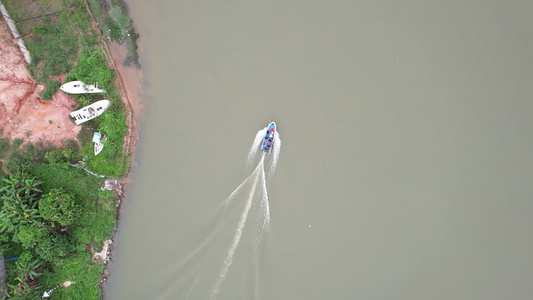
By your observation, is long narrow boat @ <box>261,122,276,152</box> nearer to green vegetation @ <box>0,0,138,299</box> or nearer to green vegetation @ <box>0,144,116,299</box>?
green vegetation @ <box>0,0,138,299</box>

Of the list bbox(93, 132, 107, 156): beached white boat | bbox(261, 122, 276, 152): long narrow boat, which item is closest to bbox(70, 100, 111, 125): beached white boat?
bbox(93, 132, 107, 156): beached white boat

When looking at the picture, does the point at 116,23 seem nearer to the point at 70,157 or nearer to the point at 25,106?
the point at 25,106

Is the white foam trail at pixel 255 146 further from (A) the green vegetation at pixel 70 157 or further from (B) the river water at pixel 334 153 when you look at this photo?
(A) the green vegetation at pixel 70 157

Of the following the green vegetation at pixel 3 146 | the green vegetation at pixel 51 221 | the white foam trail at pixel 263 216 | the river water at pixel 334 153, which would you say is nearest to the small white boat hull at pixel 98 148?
the green vegetation at pixel 51 221

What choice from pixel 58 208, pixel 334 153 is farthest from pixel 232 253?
pixel 58 208

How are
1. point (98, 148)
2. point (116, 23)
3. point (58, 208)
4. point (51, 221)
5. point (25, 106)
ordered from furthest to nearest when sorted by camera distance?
point (116, 23) < point (25, 106) < point (98, 148) < point (51, 221) < point (58, 208)
